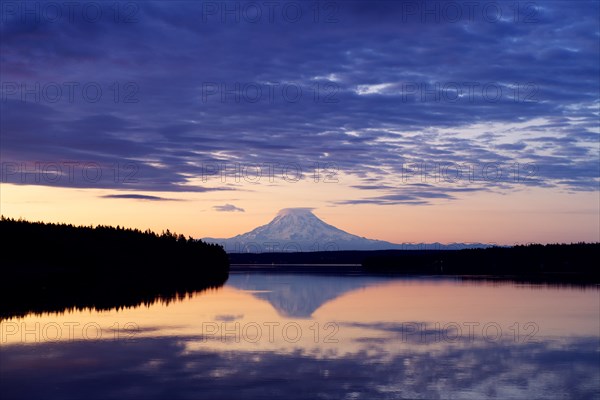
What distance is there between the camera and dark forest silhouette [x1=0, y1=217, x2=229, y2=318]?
97312 mm

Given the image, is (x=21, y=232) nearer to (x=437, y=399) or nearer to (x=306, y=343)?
(x=306, y=343)

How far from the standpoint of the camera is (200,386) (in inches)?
901

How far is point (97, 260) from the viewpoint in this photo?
477 ft

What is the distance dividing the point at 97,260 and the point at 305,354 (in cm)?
12271

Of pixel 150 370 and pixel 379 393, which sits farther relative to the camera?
pixel 150 370

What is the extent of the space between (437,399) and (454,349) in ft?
35.4

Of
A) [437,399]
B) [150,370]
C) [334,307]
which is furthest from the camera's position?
[334,307]

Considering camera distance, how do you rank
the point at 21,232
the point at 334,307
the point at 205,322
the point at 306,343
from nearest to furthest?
the point at 306,343 → the point at 205,322 → the point at 334,307 → the point at 21,232

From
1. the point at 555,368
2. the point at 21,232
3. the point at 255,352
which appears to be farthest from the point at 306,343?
the point at 21,232

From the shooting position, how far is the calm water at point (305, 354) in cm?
2253
